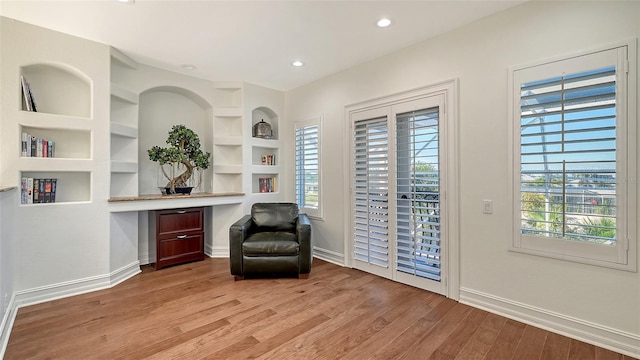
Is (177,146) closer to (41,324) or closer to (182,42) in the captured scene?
(182,42)

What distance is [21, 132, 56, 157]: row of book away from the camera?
2686mm

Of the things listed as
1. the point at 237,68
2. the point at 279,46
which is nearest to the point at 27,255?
the point at 237,68

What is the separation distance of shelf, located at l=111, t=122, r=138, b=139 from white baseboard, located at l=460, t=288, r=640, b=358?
4048 millimetres

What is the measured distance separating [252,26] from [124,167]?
225cm

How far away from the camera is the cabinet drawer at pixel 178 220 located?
12.0 feet

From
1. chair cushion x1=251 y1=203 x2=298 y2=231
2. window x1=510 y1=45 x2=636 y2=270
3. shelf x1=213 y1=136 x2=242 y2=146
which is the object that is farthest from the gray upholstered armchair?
window x1=510 y1=45 x2=636 y2=270

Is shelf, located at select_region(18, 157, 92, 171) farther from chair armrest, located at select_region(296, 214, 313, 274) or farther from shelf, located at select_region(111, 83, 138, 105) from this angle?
chair armrest, located at select_region(296, 214, 313, 274)

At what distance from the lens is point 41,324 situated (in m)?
2.32

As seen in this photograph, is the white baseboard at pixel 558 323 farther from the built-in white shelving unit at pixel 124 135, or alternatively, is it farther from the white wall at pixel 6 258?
the built-in white shelving unit at pixel 124 135

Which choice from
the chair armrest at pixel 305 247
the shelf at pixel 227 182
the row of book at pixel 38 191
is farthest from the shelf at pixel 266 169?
the row of book at pixel 38 191

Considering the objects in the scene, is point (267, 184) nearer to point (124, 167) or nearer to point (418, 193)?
point (124, 167)

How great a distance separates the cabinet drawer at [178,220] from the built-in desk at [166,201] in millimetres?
178

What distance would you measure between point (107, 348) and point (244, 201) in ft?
→ 8.08

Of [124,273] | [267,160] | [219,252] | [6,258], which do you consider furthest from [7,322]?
[267,160]
